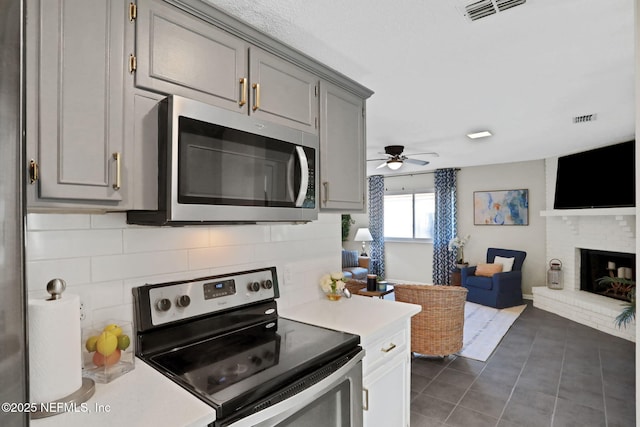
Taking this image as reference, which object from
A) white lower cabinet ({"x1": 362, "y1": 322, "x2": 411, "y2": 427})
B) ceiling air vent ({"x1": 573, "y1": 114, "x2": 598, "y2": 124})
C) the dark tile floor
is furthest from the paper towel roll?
ceiling air vent ({"x1": 573, "y1": 114, "x2": 598, "y2": 124})

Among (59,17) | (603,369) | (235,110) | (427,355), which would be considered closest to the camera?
(59,17)

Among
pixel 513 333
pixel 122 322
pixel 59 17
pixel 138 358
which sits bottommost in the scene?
pixel 513 333

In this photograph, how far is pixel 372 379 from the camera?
1712 millimetres

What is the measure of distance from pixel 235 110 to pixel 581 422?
10.1 feet

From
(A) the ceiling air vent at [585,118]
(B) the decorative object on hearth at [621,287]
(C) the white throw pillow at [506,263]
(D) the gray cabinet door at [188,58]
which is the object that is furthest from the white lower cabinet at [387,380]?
(C) the white throw pillow at [506,263]

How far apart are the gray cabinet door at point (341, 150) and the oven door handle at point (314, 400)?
83 centimetres

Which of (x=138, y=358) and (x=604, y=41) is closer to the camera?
(x=138, y=358)

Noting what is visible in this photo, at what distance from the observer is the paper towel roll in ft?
3.14

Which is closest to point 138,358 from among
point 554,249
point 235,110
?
point 235,110

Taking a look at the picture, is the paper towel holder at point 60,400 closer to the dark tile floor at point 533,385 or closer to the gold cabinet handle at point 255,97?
the gold cabinet handle at point 255,97

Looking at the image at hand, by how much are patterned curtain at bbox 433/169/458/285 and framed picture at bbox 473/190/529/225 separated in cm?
41

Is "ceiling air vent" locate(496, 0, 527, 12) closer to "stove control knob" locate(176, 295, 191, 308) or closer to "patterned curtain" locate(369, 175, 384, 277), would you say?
"stove control knob" locate(176, 295, 191, 308)

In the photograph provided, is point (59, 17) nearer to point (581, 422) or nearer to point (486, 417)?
point (486, 417)

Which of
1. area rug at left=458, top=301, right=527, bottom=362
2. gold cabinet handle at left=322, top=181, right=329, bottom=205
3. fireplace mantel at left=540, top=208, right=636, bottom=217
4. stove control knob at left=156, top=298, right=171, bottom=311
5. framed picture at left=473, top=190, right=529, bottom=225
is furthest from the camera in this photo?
framed picture at left=473, top=190, right=529, bottom=225
